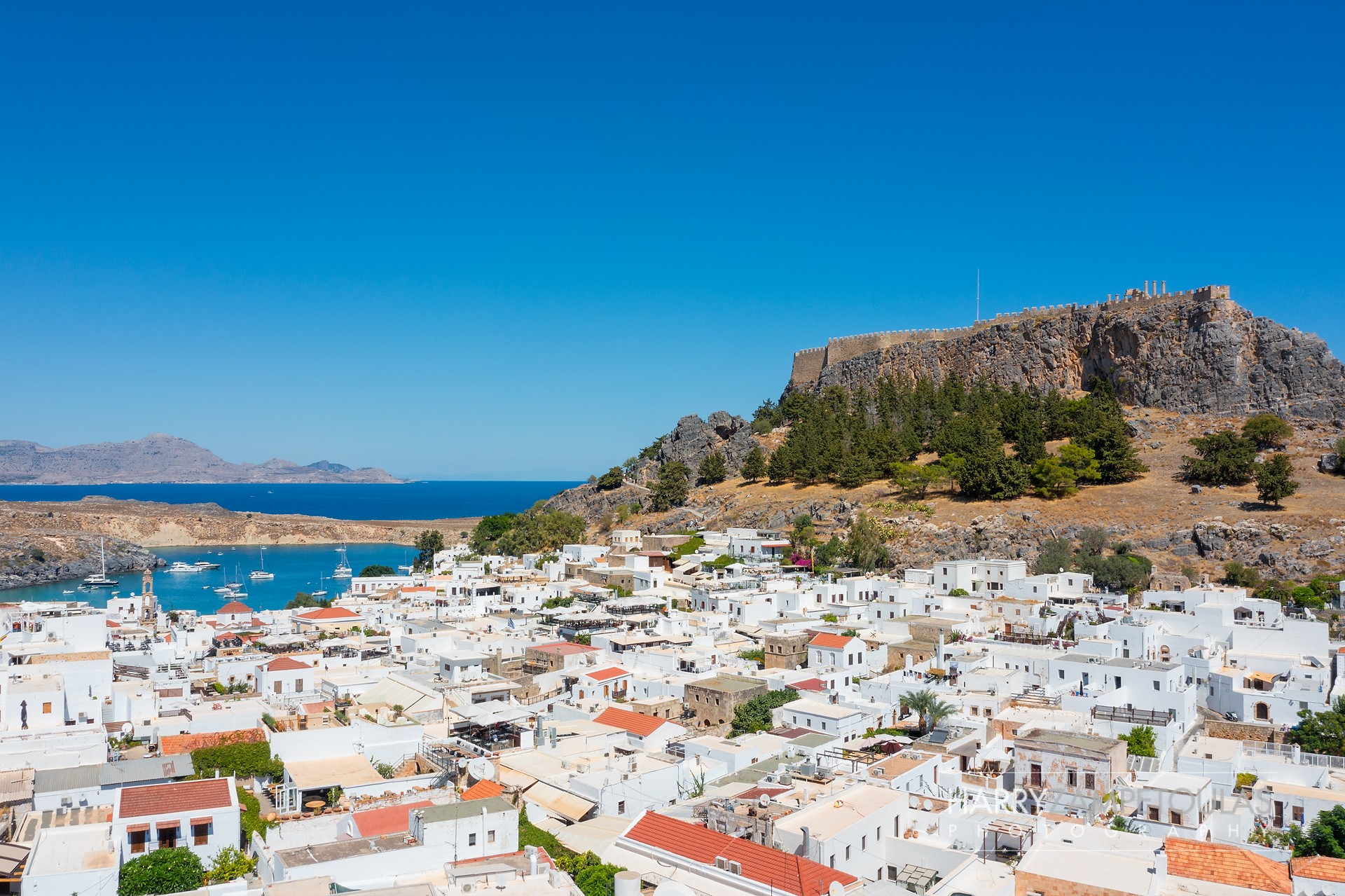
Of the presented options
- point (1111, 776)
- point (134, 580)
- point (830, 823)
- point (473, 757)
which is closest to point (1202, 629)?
point (1111, 776)

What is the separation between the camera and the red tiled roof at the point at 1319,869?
10992 millimetres

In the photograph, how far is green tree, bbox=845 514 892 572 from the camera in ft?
132

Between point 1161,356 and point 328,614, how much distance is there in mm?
43482

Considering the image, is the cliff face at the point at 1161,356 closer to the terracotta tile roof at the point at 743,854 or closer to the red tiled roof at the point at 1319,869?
the red tiled roof at the point at 1319,869

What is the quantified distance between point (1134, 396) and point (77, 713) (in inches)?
2020

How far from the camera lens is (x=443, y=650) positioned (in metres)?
28.6

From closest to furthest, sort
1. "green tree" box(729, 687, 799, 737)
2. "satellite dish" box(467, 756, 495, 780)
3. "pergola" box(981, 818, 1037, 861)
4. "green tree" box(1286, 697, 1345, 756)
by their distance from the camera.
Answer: "pergola" box(981, 818, 1037, 861)
"satellite dish" box(467, 756, 495, 780)
"green tree" box(1286, 697, 1345, 756)
"green tree" box(729, 687, 799, 737)

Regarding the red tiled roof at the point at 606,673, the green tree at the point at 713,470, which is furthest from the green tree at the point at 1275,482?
the green tree at the point at 713,470

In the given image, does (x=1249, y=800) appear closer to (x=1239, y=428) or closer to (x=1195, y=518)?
(x=1195, y=518)

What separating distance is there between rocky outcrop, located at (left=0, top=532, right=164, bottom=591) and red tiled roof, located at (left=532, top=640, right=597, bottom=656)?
5006 cm

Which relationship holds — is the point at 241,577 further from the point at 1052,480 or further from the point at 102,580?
the point at 1052,480

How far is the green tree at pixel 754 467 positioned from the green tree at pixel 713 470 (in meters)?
2.13

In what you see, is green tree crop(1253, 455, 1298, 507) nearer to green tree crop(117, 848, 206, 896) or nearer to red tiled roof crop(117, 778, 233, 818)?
red tiled roof crop(117, 778, 233, 818)

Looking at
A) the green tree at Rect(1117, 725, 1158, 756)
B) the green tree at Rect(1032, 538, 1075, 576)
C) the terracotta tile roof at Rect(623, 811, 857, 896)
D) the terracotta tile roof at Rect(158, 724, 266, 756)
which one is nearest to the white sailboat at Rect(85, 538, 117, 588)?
the terracotta tile roof at Rect(158, 724, 266, 756)
